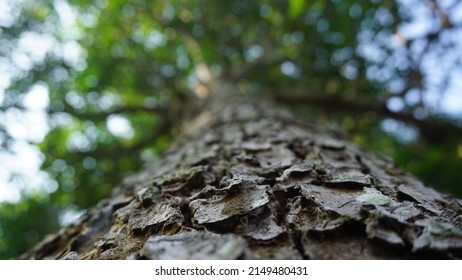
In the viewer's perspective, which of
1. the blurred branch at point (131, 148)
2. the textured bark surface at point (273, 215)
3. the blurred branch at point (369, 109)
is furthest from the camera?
the blurred branch at point (131, 148)

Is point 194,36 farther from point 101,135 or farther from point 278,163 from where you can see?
point 278,163

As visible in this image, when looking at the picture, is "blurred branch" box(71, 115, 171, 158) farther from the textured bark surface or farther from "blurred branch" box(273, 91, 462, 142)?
the textured bark surface

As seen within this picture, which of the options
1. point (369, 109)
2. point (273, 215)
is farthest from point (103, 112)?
point (273, 215)

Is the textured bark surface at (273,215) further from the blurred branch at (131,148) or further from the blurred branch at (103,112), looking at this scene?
the blurred branch at (103,112)

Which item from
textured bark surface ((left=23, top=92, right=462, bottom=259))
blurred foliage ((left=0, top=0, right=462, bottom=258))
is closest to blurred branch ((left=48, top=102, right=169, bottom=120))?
blurred foliage ((left=0, top=0, right=462, bottom=258))

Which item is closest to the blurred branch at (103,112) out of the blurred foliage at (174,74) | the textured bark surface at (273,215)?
the blurred foliage at (174,74)
